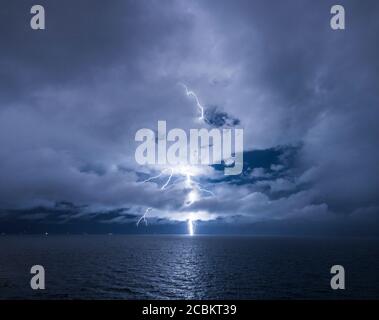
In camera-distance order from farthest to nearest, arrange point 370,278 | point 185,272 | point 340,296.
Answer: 1. point 185,272
2. point 370,278
3. point 340,296

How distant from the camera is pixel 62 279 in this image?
6650 cm

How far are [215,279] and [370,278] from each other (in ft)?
114

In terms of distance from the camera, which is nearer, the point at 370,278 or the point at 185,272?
the point at 370,278
